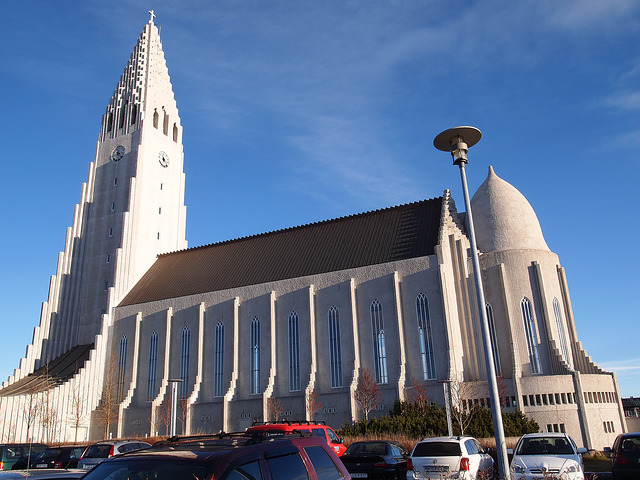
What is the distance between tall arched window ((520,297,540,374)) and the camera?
3638 centimetres

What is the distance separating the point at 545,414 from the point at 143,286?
35.5 meters

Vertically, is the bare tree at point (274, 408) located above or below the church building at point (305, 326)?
below

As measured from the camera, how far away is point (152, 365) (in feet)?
151

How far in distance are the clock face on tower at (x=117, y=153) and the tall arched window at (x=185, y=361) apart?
21.6m

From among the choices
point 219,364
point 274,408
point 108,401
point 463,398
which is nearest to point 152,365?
point 108,401

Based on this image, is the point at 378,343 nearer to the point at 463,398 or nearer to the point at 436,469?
the point at 463,398

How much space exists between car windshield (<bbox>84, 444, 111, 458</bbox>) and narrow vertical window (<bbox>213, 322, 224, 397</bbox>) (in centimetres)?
2410

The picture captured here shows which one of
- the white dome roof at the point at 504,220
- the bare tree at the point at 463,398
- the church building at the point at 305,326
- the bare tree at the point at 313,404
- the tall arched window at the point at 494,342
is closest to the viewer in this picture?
the bare tree at the point at 463,398

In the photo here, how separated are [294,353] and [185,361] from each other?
1017 cm

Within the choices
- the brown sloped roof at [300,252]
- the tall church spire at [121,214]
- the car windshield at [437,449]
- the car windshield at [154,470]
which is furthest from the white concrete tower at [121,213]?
the car windshield at [154,470]

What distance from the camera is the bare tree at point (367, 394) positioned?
34719mm

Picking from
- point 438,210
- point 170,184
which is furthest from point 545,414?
point 170,184

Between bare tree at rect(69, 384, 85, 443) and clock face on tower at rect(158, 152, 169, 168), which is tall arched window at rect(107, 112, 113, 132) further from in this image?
bare tree at rect(69, 384, 85, 443)

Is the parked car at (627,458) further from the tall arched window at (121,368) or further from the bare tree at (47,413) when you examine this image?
the tall arched window at (121,368)
